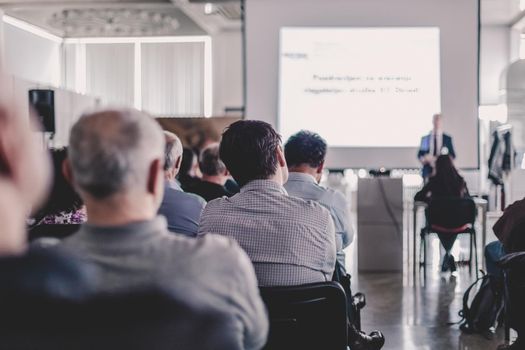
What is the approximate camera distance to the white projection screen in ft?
21.7

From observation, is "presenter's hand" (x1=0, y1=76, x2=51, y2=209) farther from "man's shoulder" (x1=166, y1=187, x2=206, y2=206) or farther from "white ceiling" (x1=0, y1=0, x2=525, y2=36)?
"white ceiling" (x1=0, y1=0, x2=525, y2=36)

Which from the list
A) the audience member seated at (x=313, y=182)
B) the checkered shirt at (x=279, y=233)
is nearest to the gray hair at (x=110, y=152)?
the checkered shirt at (x=279, y=233)

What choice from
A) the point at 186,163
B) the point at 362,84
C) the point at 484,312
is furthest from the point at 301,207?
the point at 362,84

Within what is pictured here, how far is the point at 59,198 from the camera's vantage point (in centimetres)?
280

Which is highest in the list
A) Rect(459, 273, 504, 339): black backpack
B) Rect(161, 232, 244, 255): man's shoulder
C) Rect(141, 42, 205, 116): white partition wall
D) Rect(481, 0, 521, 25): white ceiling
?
Rect(481, 0, 521, 25): white ceiling

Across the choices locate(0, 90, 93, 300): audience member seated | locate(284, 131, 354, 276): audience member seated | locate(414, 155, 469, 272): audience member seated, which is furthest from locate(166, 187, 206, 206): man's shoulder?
locate(414, 155, 469, 272): audience member seated

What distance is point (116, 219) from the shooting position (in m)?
1.19

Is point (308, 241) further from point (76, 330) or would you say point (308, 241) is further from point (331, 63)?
point (331, 63)

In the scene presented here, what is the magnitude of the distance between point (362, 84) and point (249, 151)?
14.5 feet

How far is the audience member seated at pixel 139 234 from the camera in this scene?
3.59 feet

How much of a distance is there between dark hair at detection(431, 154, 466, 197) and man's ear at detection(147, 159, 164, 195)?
559cm

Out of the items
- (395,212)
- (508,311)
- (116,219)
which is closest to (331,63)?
(395,212)

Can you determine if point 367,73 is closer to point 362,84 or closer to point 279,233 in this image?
point 362,84

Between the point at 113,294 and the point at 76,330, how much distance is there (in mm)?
67
